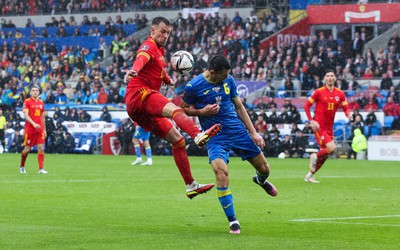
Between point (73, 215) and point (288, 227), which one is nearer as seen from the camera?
point (288, 227)

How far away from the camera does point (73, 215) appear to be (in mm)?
14273

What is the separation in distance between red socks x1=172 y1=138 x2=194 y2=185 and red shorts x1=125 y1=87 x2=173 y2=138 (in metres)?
0.26

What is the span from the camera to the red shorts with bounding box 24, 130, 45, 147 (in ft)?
86.9

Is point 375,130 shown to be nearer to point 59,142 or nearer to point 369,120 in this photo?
point 369,120

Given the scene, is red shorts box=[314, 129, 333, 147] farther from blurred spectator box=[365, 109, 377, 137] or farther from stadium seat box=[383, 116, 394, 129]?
stadium seat box=[383, 116, 394, 129]

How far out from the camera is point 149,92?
13.4 metres

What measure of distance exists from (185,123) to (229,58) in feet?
111

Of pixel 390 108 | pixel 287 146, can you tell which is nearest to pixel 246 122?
pixel 287 146

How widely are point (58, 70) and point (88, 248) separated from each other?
1703 inches

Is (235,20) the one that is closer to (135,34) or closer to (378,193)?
(135,34)

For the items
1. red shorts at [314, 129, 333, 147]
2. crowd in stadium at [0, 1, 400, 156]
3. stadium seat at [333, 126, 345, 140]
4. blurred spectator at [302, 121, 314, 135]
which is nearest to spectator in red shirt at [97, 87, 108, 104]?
crowd in stadium at [0, 1, 400, 156]

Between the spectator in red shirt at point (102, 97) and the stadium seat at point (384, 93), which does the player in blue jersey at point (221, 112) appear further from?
the spectator in red shirt at point (102, 97)

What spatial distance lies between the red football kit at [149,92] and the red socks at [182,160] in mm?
267

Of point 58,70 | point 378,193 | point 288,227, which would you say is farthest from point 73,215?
point 58,70
